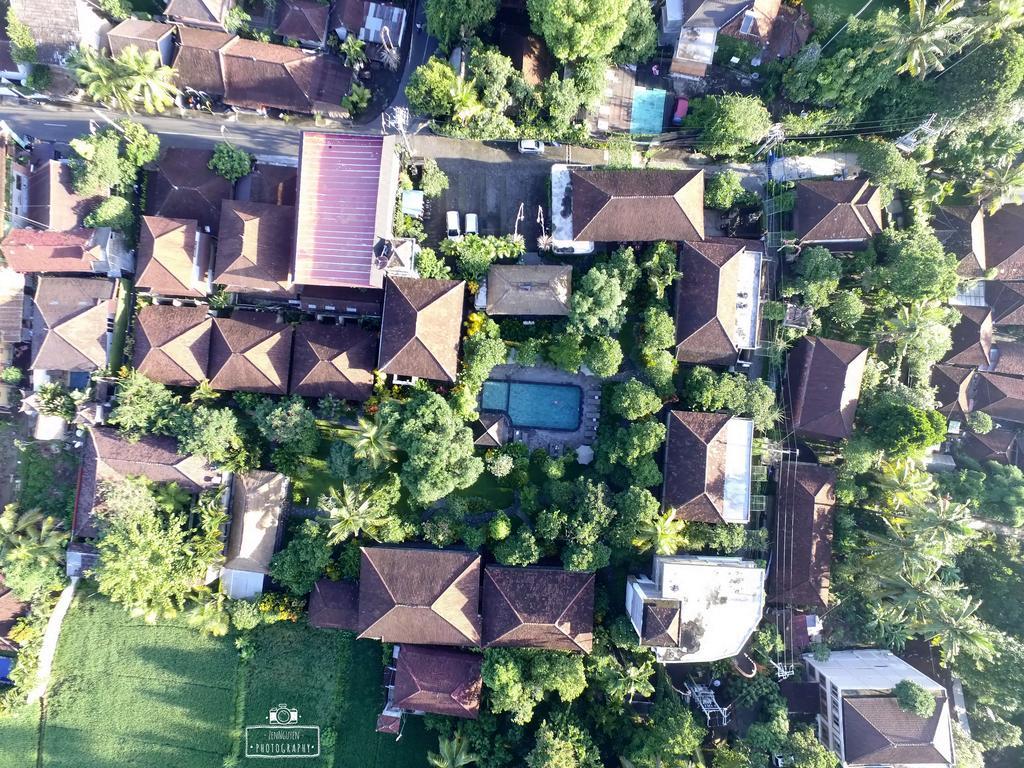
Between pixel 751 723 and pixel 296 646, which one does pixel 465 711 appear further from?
pixel 751 723

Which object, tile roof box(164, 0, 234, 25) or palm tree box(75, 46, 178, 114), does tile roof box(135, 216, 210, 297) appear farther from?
tile roof box(164, 0, 234, 25)

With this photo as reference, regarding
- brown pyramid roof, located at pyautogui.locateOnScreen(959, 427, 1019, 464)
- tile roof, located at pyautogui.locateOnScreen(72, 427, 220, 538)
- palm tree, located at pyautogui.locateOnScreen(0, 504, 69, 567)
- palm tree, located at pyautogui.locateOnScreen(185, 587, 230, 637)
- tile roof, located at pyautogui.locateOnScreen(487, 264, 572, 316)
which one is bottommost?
palm tree, located at pyautogui.locateOnScreen(185, 587, 230, 637)

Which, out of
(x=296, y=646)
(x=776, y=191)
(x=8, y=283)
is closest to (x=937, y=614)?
(x=776, y=191)

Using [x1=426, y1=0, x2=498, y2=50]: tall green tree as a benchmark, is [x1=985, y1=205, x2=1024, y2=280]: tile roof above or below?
below

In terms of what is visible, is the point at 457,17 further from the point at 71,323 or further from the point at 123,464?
the point at 123,464

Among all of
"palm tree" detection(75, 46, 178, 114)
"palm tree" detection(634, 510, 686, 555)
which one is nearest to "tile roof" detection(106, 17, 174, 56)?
"palm tree" detection(75, 46, 178, 114)

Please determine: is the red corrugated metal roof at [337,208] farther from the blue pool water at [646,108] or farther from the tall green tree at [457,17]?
the blue pool water at [646,108]

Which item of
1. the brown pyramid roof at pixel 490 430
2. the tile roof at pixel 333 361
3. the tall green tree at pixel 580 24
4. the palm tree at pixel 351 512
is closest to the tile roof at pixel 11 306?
the tile roof at pixel 333 361
